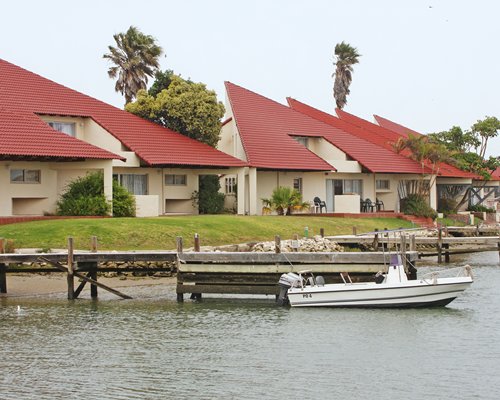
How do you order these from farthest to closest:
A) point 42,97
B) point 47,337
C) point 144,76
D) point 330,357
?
point 144,76 < point 42,97 < point 47,337 < point 330,357

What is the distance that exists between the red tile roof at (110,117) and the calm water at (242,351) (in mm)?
22787

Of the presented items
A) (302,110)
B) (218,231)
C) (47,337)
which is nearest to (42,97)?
(218,231)

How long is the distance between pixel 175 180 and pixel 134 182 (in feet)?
9.28

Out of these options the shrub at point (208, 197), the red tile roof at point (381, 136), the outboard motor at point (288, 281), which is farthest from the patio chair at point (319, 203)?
the outboard motor at point (288, 281)

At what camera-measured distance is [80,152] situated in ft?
170

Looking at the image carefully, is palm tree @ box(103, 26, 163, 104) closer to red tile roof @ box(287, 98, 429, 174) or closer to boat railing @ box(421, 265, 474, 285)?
red tile roof @ box(287, 98, 429, 174)

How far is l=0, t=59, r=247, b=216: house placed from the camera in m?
51.2

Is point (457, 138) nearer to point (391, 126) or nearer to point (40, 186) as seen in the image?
point (391, 126)

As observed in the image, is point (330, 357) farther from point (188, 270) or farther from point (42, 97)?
point (42, 97)

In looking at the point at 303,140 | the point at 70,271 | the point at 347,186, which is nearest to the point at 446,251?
the point at 347,186

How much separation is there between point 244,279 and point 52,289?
8681mm

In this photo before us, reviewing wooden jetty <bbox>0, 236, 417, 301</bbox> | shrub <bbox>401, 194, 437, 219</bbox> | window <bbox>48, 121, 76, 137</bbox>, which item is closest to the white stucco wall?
window <bbox>48, 121, 76, 137</bbox>

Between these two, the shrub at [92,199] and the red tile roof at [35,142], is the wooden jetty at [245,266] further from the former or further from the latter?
the shrub at [92,199]

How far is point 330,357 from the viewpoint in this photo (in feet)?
81.6
